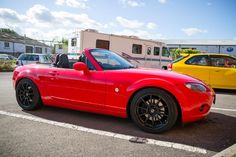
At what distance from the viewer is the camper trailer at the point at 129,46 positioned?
43.4ft

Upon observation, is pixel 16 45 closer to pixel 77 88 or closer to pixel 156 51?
pixel 156 51

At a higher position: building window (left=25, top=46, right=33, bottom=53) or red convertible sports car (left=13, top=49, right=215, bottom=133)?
building window (left=25, top=46, right=33, bottom=53)

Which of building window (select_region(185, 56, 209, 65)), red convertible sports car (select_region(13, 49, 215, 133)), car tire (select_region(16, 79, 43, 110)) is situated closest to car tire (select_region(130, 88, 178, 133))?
red convertible sports car (select_region(13, 49, 215, 133))

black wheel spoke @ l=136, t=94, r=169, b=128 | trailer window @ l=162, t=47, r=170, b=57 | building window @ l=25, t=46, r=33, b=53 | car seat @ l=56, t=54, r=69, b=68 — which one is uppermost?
building window @ l=25, t=46, r=33, b=53

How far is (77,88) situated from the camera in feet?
13.2

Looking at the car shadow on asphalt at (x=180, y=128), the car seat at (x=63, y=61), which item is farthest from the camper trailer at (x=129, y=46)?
the car shadow on asphalt at (x=180, y=128)

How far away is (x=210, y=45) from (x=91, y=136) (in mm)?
44463

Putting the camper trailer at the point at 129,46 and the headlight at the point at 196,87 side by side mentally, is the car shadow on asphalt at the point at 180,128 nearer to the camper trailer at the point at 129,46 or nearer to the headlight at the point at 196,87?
the headlight at the point at 196,87

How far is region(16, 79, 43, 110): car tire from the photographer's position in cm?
458

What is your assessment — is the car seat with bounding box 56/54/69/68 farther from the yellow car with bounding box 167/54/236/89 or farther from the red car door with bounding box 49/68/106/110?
the yellow car with bounding box 167/54/236/89

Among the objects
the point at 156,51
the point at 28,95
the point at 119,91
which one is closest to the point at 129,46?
the point at 156,51

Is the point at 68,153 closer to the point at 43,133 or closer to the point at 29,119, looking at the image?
the point at 43,133

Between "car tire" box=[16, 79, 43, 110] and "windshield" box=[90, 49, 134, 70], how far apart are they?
5.05 feet

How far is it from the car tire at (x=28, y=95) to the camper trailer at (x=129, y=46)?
26.6ft
